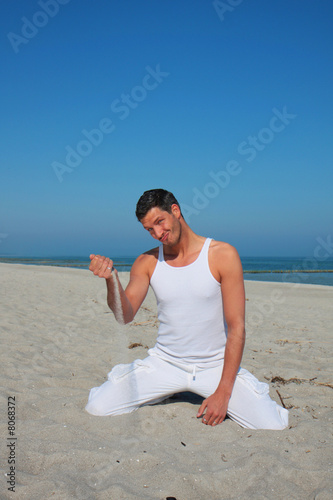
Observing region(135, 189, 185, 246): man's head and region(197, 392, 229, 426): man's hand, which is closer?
region(197, 392, 229, 426): man's hand

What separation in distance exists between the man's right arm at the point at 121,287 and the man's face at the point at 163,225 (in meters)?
0.33

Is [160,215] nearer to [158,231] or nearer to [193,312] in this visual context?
[158,231]

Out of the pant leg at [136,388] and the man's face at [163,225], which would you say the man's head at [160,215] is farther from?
the pant leg at [136,388]

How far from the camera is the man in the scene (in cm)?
271

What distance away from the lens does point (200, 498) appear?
1.94 m

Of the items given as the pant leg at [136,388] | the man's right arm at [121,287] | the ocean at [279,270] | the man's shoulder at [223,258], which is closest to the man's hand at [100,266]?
the man's right arm at [121,287]

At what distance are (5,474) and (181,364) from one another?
1.34 meters

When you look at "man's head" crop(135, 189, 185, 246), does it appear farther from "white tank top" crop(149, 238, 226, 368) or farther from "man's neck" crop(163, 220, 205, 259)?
"white tank top" crop(149, 238, 226, 368)

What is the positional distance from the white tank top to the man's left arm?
102 millimetres

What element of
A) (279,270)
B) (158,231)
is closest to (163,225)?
(158,231)

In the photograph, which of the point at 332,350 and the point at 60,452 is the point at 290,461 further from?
the point at 332,350

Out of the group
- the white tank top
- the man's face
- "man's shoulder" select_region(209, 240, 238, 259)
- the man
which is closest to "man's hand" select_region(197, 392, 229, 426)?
the man

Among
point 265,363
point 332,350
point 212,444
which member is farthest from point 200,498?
point 332,350

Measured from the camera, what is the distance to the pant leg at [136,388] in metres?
2.88
